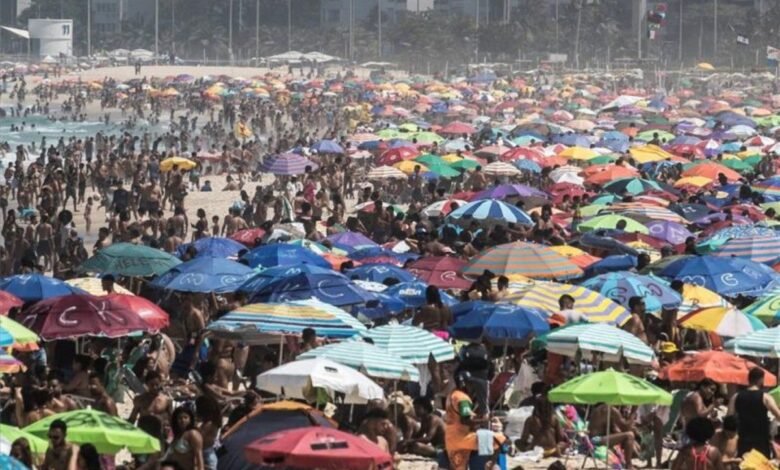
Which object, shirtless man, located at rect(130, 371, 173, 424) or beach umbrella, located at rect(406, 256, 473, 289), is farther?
beach umbrella, located at rect(406, 256, 473, 289)

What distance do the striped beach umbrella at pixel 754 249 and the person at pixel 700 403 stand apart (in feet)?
21.8

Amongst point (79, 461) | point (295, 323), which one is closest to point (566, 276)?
point (295, 323)

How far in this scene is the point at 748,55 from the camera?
108875 mm

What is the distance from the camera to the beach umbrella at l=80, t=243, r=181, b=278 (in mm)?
18453

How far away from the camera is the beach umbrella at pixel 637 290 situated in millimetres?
16156

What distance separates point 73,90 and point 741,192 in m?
68.9

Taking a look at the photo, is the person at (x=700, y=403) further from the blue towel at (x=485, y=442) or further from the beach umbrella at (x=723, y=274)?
the beach umbrella at (x=723, y=274)

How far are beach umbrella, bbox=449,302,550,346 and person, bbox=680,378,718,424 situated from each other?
224 cm

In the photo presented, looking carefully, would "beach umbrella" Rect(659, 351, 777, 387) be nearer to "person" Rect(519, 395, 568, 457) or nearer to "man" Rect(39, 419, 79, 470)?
"person" Rect(519, 395, 568, 457)

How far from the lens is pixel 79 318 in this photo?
1423 cm

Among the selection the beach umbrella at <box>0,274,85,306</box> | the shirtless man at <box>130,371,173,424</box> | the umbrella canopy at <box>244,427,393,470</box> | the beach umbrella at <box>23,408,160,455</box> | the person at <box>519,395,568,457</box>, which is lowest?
the person at <box>519,395,568,457</box>

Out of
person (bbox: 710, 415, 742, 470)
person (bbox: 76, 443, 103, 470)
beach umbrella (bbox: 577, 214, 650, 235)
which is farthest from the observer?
beach umbrella (bbox: 577, 214, 650, 235)

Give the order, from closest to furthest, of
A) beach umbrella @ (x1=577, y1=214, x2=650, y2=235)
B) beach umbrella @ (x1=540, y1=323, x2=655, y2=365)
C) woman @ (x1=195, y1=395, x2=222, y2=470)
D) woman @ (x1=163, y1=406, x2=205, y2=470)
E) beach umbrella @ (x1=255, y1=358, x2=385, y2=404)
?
1. woman @ (x1=163, y1=406, x2=205, y2=470)
2. woman @ (x1=195, y1=395, x2=222, y2=470)
3. beach umbrella @ (x1=255, y1=358, x2=385, y2=404)
4. beach umbrella @ (x1=540, y1=323, x2=655, y2=365)
5. beach umbrella @ (x1=577, y1=214, x2=650, y2=235)

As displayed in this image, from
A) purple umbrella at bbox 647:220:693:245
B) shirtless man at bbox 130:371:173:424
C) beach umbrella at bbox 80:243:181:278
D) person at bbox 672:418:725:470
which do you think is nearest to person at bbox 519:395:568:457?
person at bbox 672:418:725:470
